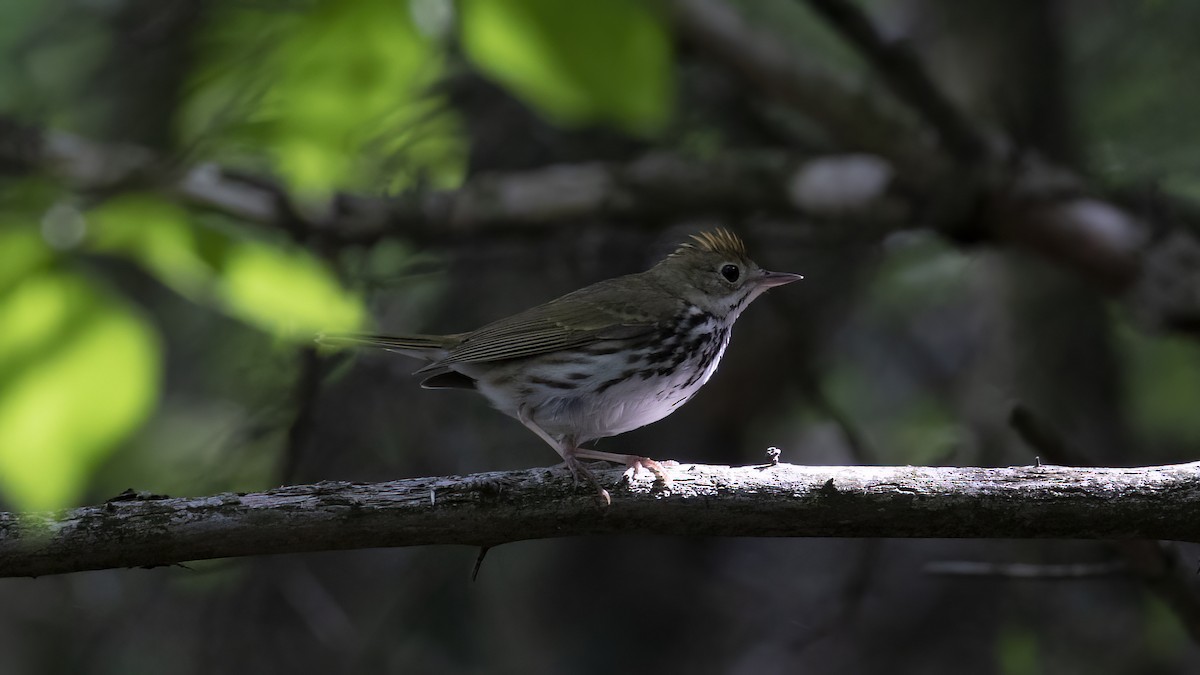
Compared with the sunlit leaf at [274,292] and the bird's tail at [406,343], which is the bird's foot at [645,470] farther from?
the bird's tail at [406,343]

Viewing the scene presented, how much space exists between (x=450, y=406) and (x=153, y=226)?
336 centimetres

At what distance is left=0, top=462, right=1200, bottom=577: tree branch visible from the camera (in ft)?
7.77

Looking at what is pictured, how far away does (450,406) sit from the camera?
5449 millimetres

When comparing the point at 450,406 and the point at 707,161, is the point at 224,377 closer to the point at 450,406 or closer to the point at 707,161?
the point at 450,406

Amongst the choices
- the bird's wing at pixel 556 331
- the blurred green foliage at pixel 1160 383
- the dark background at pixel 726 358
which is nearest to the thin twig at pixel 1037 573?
the dark background at pixel 726 358

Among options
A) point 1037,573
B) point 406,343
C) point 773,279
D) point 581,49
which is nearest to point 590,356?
point 406,343

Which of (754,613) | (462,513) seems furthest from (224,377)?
(462,513)

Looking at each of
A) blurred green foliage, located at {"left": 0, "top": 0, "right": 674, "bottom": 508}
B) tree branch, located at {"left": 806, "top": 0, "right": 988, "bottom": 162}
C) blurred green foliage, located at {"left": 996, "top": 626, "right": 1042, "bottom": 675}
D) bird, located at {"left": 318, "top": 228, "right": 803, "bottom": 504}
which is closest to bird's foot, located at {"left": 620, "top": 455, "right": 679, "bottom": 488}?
bird, located at {"left": 318, "top": 228, "right": 803, "bottom": 504}

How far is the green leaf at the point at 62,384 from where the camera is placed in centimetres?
185

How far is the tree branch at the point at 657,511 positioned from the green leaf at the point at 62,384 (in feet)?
1.57

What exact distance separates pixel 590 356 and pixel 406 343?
0.63 meters

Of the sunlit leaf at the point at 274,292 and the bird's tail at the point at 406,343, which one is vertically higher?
the sunlit leaf at the point at 274,292

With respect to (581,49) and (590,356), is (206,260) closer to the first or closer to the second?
(581,49)

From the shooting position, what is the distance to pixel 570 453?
10.1 feet
